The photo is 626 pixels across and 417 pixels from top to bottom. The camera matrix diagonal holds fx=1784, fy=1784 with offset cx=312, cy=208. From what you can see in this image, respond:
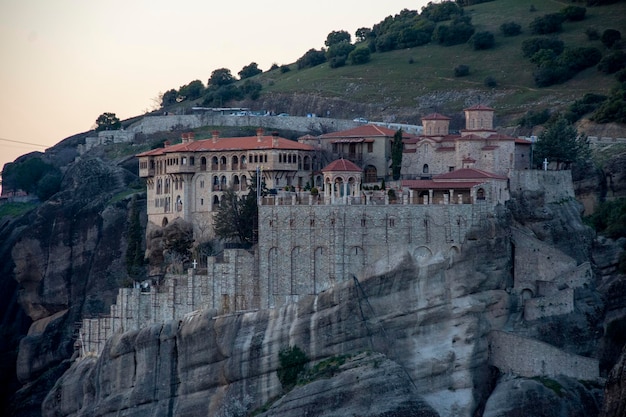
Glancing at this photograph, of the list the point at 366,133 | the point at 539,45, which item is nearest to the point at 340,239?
the point at 366,133

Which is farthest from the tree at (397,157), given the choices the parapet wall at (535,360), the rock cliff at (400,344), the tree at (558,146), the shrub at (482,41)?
the shrub at (482,41)

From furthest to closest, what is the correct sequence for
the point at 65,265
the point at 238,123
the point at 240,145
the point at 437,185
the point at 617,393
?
1. the point at 238,123
2. the point at 65,265
3. the point at 240,145
4. the point at 437,185
5. the point at 617,393

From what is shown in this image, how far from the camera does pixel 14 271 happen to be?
123875 mm

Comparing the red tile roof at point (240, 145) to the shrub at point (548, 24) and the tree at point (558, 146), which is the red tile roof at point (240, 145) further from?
the shrub at point (548, 24)

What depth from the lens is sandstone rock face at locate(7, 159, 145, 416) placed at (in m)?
118

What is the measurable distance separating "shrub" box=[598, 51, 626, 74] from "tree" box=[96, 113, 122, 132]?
3826 cm

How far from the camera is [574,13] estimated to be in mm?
154750

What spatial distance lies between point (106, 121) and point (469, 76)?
30.1m

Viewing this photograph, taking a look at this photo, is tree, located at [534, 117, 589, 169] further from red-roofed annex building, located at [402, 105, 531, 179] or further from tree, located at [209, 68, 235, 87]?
tree, located at [209, 68, 235, 87]

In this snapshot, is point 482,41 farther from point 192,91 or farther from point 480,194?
point 480,194

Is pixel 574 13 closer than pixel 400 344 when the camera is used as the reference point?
No

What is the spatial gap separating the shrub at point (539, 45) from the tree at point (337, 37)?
2220cm

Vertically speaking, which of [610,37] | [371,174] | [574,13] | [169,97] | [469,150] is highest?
[574,13]

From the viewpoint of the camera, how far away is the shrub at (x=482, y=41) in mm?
152875
